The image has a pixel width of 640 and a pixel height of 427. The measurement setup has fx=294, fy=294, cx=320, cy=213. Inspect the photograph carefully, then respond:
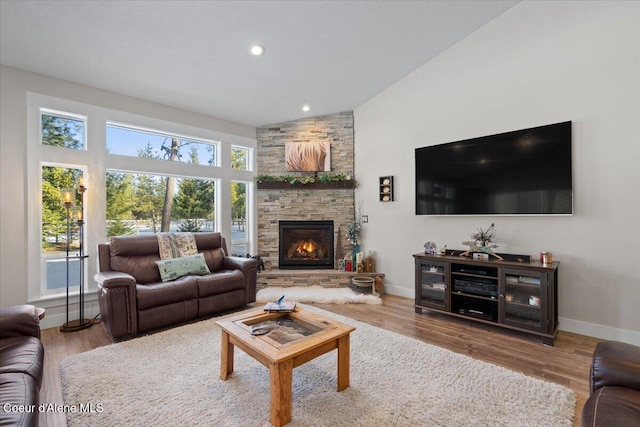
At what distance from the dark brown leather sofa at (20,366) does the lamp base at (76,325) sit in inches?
58.6

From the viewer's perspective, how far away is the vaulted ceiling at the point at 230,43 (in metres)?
2.60

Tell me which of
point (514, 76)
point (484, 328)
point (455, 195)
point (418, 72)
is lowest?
point (484, 328)

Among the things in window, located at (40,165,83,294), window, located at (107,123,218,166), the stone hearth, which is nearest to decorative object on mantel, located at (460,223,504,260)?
the stone hearth

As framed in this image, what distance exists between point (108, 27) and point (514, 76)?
4204 millimetres

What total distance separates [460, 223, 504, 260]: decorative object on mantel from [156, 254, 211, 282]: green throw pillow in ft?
10.6

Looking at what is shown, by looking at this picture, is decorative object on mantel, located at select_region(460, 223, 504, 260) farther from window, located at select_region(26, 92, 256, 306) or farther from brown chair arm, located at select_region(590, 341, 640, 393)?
window, located at select_region(26, 92, 256, 306)

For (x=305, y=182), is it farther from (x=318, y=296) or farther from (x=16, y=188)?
(x=16, y=188)

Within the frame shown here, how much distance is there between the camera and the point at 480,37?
364 cm

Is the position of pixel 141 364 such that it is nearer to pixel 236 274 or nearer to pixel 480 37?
pixel 236 274

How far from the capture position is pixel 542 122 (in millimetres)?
3178

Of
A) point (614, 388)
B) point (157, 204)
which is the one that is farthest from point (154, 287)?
point (614, 388)

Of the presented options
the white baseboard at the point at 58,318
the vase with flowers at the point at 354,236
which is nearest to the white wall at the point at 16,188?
the white baseboard at the point at 58,318

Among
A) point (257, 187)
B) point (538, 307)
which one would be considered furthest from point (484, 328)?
point (257, 187)

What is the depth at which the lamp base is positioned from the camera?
3.15m
